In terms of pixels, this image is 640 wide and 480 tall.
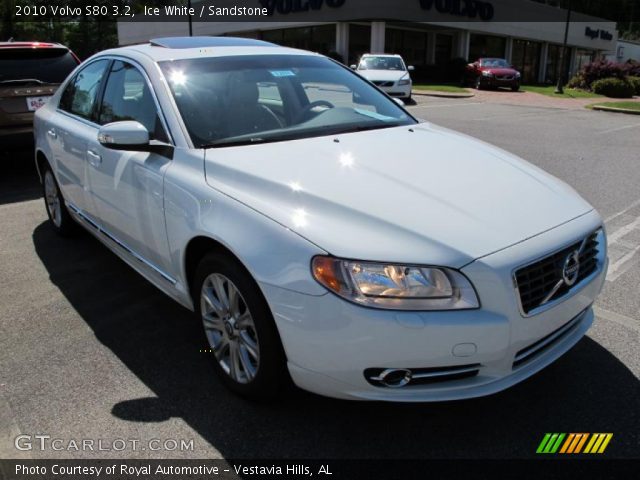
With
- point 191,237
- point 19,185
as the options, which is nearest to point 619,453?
point 191,237

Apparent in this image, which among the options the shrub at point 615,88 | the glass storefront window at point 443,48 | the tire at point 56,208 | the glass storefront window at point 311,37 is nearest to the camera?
the tire at point 56,208

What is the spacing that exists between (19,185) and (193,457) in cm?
622

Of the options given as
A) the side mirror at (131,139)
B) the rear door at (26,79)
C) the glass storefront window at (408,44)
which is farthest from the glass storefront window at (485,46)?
the side mirror at (131,139)

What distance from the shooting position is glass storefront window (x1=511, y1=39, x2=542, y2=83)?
42.5m

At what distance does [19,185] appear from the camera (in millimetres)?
7430

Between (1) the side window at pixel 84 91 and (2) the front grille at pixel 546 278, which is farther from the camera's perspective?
(1) the side window at pixel 84 91

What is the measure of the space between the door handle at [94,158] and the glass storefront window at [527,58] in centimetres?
4295

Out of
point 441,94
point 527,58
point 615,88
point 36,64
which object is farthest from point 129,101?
point 527,58

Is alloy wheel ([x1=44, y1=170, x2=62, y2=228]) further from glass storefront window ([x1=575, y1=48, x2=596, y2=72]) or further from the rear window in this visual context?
glass storefront window ([x1=575, y1=48, x2=596, y2=72])

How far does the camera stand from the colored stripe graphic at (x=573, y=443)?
2.45 m

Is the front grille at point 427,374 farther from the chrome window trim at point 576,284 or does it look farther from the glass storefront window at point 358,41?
the glass storefront window at point 358,41

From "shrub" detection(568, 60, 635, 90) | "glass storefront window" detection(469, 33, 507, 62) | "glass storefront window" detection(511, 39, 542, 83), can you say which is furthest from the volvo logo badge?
"glass storefront window" detection(511, 39, 542, 83)

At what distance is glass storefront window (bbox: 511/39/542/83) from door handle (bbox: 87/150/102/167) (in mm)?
42949

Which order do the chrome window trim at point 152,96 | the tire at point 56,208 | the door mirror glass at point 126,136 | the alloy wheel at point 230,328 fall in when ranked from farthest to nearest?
the tire at point 56,208, the chrome window trim at point 152,96, the door mirror glass at point 126,136, the alloy wheel at point 230,328
